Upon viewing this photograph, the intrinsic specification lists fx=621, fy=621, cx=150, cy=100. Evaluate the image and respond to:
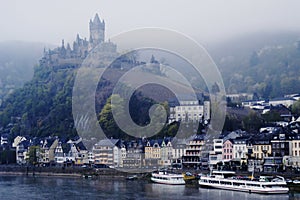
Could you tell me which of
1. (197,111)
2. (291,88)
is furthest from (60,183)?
(291,88)

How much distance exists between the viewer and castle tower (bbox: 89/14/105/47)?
79731mm

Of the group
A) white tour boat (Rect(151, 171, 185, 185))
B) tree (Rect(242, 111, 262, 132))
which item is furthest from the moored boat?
tree (Rect(242, 111, 262, 132))

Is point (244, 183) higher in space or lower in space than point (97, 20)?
lower

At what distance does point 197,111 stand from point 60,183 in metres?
17.9

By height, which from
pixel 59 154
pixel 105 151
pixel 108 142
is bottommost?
pixel 59 154

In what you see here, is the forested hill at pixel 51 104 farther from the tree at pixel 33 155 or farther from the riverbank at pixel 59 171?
the riverbank at pixel 59 171

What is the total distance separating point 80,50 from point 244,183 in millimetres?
53140

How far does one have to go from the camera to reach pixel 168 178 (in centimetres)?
3123

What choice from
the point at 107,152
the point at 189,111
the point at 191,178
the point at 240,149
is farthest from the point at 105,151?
the point at 191,178

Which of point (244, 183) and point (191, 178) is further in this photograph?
point (191, 178)

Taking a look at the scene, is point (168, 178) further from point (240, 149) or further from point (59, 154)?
point (59, 154)

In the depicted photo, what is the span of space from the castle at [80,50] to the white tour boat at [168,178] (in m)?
41.5

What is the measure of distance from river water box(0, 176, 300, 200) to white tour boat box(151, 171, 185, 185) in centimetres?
50

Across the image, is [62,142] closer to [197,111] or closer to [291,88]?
[197,111]
